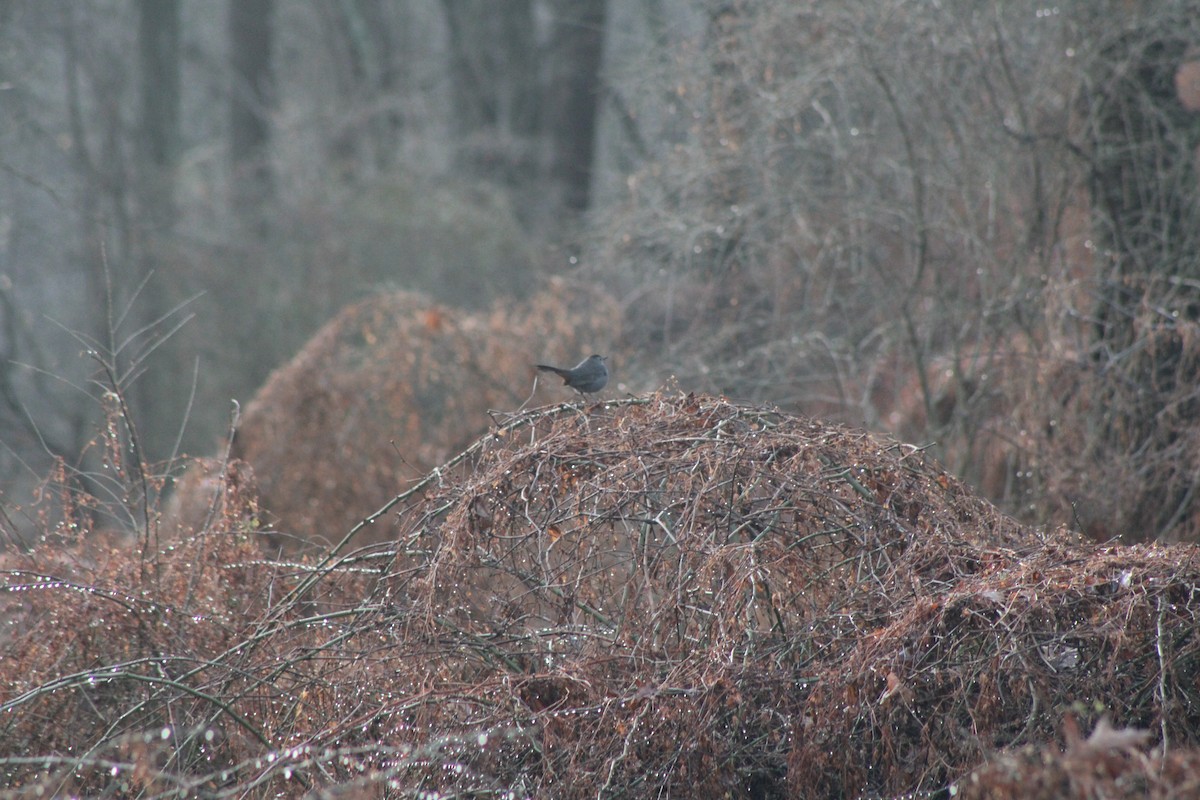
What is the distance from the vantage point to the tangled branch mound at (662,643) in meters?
3.49

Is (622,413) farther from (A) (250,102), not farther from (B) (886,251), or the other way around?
(A) (250,102)

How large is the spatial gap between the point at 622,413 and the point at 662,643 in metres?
0.92

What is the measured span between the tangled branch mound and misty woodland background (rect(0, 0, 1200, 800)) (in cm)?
2

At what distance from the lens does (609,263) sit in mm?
9094

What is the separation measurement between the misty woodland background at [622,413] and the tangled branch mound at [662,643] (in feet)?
0.06

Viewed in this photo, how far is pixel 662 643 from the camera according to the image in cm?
381

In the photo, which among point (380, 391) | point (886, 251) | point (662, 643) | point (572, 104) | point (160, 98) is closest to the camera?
point (662, 643)

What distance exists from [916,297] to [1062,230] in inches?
43.5

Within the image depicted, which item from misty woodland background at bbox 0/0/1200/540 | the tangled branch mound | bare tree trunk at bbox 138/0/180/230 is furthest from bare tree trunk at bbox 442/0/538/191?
the tangled branch mound

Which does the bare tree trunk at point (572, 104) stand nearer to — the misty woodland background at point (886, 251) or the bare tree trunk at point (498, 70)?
the bare tree trunk at point (498, 70)

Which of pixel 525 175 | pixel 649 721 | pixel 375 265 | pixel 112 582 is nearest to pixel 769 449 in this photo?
pixel 649 721

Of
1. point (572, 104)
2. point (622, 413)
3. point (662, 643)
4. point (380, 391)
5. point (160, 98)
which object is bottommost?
point (380, 391)

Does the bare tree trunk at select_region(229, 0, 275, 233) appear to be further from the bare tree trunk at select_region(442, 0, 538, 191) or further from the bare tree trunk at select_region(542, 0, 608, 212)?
the bare tree trunk at select_region(542, 0, 608, 212)

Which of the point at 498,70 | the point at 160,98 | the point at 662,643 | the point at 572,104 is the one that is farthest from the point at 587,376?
the point at 498,70
